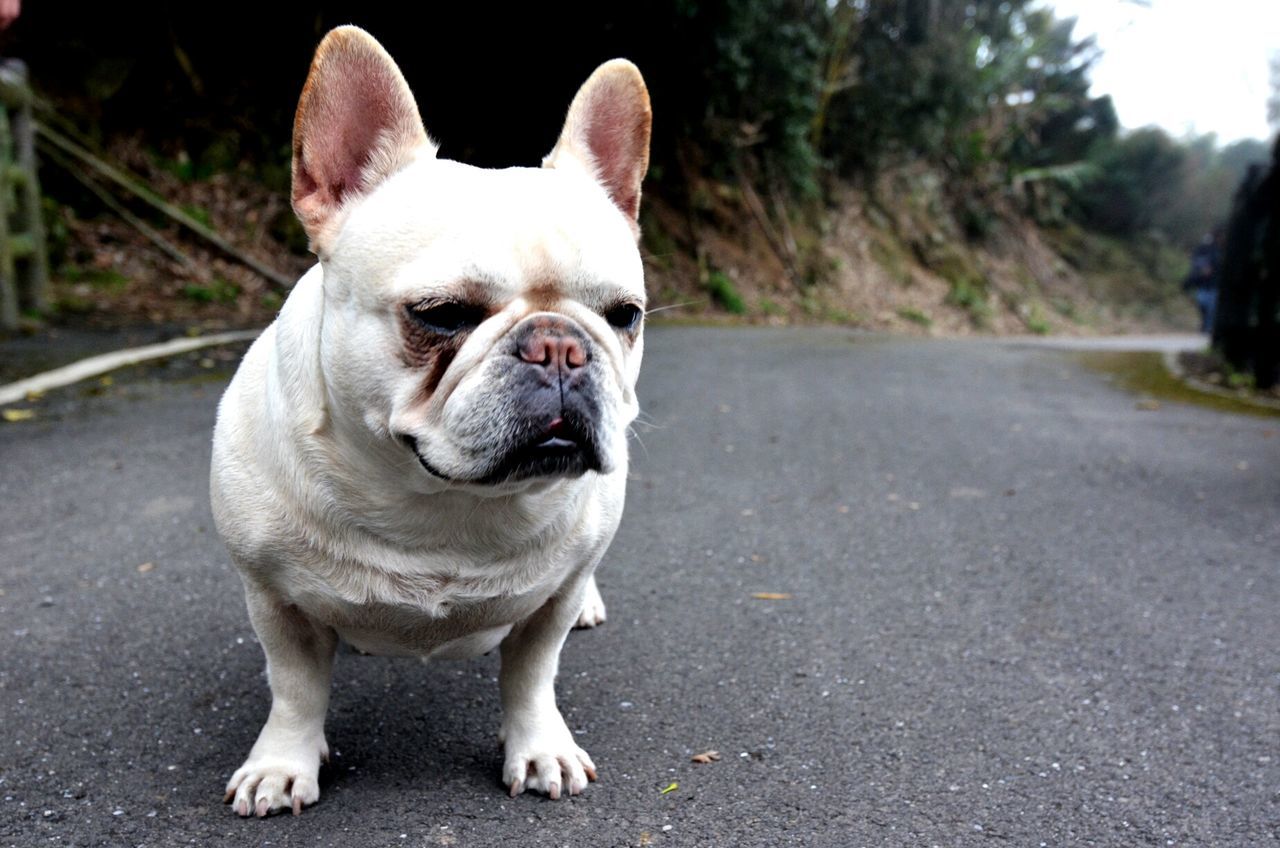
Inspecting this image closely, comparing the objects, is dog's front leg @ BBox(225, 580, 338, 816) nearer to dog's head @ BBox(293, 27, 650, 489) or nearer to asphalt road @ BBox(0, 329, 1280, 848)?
asphalt road @ BBox(0, 329, 1280, 848)

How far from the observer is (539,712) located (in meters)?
2.65

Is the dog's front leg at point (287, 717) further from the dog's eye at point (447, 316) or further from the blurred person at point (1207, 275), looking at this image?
the blurred person at point (1207, 275)

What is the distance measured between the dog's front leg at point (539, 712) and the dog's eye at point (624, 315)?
689 millimetres

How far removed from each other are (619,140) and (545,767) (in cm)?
157

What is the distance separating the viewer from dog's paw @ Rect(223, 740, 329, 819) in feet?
7.89

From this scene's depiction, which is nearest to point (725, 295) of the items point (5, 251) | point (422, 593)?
point (5, 251)

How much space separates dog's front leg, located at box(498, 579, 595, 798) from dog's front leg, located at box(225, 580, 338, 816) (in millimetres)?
457

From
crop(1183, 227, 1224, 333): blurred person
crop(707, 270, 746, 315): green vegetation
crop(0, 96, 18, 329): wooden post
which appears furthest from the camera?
crop(1183, 227, 1224, 333): blurred person

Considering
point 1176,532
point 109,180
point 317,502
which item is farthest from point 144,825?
point 109,180

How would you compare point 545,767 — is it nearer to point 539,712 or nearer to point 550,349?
point 539,712

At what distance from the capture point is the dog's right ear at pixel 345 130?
2.34 m

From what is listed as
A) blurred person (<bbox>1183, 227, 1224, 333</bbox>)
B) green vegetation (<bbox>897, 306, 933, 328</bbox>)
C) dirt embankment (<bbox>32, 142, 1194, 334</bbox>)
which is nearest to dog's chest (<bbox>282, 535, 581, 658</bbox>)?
dirt embankment (<bbox>32, 142, 1194, 334</bbox>)

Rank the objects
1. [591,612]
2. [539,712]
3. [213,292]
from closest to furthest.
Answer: [539,712], [591,612], [213,292]

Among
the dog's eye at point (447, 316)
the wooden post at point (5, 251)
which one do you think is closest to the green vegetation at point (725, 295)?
the wooden post at point (5, 251)
